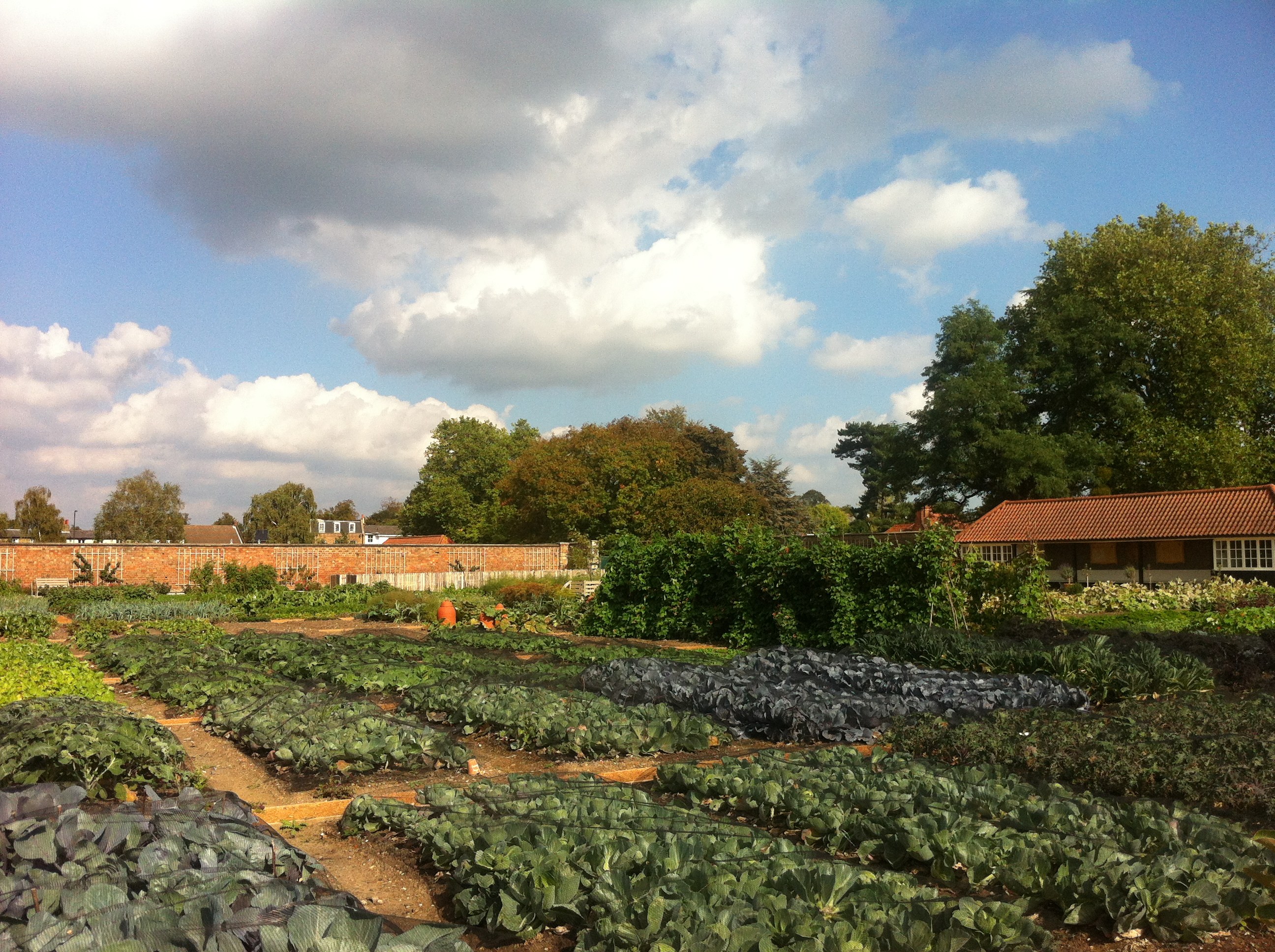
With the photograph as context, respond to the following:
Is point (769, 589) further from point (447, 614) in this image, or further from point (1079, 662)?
point (447, 614)

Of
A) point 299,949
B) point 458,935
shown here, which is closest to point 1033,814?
point 458,935

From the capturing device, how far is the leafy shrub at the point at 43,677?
8.10m

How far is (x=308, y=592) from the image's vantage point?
2861 centimetres

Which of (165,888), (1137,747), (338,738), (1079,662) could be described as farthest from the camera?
(1079,662)

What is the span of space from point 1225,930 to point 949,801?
1.39 metres

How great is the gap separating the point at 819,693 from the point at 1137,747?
3.14 metres

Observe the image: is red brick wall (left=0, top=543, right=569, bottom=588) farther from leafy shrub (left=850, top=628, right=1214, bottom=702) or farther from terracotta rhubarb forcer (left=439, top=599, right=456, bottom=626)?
leafy shrub (left=850, top=628, right=1214, bottom=702)

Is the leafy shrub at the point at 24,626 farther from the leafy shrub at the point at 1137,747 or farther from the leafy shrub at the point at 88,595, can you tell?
the leafy shrub at the point at 1137,747

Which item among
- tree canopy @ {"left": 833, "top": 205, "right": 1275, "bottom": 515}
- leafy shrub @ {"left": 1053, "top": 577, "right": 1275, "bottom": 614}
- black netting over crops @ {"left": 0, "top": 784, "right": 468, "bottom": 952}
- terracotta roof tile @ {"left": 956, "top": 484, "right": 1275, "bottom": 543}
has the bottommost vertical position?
leafy shrub @ {"left": 1053, "top": 577, "right": 1275, "bottom": 614}

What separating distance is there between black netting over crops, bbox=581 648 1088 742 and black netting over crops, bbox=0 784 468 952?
4733 mm

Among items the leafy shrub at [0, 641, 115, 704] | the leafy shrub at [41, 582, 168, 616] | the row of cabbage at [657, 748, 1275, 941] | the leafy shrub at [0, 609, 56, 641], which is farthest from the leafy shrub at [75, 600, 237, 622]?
the row of cabbage at [657, 748, 1275, 941]

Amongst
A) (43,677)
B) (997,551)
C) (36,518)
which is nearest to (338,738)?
(43,677)

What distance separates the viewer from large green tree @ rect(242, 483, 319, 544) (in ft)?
233

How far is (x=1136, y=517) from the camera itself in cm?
2850
